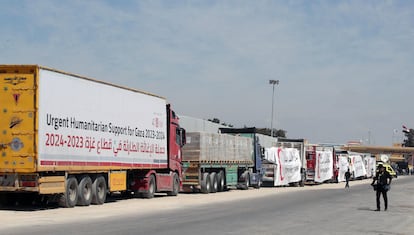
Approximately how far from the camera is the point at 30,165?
729 inches

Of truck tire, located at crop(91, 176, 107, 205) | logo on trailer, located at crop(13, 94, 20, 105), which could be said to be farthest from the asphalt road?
logo on trailer, located at crop(13, 94, 20, 105)

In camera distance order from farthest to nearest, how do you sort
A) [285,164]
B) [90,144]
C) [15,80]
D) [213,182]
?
[285,164] → [213,182] → [90,144] → [15,80]

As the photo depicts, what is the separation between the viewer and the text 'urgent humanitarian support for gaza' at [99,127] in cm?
1941

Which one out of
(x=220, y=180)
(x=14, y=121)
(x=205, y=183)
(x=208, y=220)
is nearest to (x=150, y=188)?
(x=205, y=183)

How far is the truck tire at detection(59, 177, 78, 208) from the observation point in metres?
20.3

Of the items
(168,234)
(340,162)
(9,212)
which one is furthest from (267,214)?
(340,162)

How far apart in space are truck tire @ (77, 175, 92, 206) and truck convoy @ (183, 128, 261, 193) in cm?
1109

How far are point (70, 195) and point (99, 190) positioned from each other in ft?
6.45

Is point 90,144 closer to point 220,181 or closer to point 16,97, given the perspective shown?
point 16,97

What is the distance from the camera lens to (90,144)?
21406 millimetres

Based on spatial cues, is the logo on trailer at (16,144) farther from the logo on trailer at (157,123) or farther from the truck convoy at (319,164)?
the truck convoy at (319,164)

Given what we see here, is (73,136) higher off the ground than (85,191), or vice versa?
(73,136)

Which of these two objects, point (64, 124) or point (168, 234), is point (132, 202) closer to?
point (64, 124)

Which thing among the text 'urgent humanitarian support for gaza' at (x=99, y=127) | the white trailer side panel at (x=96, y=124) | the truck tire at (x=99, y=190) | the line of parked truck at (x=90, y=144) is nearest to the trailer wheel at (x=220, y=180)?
the line of parked truck at (x=90, y=144)
